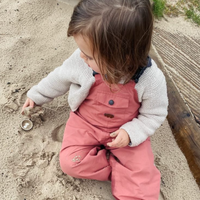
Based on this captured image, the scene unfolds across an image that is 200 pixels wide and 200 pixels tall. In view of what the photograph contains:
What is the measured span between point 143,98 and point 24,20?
134cm

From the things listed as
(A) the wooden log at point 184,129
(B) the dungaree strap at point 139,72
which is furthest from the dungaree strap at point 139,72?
(A) the wooden log at point 184,129

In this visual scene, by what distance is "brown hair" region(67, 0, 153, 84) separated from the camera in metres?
0.91

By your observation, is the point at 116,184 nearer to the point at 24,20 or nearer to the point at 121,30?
the point at 121,30

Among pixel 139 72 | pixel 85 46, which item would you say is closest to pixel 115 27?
pixel 85 46

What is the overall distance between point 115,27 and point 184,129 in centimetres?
85

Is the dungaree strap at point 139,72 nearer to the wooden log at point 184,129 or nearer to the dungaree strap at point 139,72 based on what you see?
the dungaree strap at point 139,72

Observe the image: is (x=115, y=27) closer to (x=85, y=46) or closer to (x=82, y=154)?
(x=85, y=46)

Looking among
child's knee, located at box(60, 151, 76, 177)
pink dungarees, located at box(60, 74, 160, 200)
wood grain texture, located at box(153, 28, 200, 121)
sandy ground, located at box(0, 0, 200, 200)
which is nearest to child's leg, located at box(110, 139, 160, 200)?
pink dungarees, located at box(60, 74, 160, 200)

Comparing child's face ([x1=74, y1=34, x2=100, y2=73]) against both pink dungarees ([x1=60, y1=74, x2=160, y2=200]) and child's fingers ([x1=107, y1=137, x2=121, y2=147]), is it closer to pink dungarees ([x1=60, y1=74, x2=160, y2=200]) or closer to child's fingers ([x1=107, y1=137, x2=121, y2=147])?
pink dungarees ([x1=60, y1=74, x2=160, y2=200])

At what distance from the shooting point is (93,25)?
0.93 meters

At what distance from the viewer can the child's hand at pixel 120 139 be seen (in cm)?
126

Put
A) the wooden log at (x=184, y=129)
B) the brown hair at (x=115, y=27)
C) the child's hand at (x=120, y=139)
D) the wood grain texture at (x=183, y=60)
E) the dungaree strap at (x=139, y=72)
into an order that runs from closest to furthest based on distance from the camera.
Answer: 1. the brown hair at (x=115, y=27)
2. the dungaree strap at (x=139, y=72)
3. the child's hand at (x=120, y=139)
4. the wooden log at (x=184, y=129)
5. the wood grain texture at (x=183, y=60)

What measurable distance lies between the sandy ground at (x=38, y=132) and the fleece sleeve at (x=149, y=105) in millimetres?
325

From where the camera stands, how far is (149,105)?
126cm
